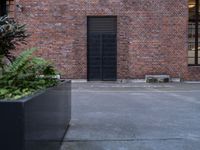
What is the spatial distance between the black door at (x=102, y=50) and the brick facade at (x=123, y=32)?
12.8 inches

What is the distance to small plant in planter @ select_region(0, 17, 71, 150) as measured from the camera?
353cm

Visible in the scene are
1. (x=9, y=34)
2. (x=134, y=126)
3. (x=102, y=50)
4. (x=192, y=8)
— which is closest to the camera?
(x=9, y=34)

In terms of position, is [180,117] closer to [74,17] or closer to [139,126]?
[139,126]

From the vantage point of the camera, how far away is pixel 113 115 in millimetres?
9609

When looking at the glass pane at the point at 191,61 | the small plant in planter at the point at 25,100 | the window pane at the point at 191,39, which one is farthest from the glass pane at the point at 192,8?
the small plant in planter at the point at 25,100

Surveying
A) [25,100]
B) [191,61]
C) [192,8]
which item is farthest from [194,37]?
[25,100]

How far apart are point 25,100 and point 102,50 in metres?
18.9

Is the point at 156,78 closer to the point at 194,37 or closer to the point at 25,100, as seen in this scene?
the point at 194,37

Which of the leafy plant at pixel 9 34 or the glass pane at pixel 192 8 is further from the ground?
the glass pane at pixel 192 8

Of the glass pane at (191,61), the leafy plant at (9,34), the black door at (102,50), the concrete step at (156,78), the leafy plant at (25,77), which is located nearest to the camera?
the leafy plant at (25,77)

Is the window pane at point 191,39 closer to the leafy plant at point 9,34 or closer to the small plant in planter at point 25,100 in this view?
the small plant in planter at point 25,100

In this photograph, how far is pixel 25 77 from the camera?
201 inches

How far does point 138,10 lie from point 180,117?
1361 cm

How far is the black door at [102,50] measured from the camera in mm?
22312
